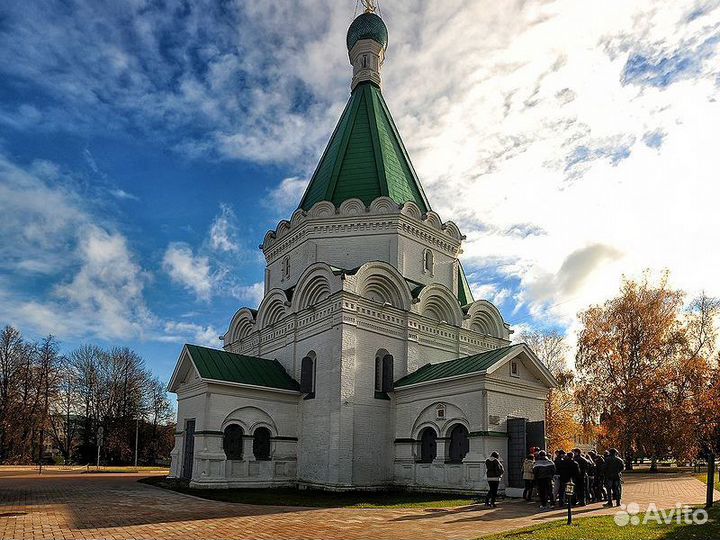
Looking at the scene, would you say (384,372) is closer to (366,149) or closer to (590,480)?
(590,480)

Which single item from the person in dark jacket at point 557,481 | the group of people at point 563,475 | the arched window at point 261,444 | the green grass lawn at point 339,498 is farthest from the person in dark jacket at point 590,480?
the arched window at point 261,444

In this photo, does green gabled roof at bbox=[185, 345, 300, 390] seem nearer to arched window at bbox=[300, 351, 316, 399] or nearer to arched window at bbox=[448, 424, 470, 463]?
arched window at bbox=[300, 351, 316, 399]

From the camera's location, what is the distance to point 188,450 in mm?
18828

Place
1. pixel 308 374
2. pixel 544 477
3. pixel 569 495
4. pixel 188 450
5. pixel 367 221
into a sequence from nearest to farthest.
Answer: pixel 569 495 < pixel 544 477 < pixel 188 450 < pixel 308 374 < pixel 367 221

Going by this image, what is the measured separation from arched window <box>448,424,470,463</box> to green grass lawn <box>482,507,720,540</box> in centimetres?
647

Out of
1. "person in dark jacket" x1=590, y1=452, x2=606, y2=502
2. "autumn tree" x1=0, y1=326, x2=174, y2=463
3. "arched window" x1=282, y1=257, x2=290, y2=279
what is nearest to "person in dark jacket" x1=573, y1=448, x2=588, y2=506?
"person in dark jacket" x1=590, y1=452, x2=606, y2=502

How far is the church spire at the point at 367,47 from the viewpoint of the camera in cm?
2690

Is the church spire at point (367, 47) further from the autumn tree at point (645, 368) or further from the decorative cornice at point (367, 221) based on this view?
the autumn tree at point (645, 368)

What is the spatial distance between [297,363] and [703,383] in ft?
59.0

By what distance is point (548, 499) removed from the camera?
12.4 meters

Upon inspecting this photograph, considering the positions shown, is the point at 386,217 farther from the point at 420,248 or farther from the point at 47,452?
the point at 47,452

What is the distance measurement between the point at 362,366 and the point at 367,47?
644 inches

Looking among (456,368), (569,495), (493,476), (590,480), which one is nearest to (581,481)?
(590,480)

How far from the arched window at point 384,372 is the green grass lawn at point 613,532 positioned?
9.51 m
